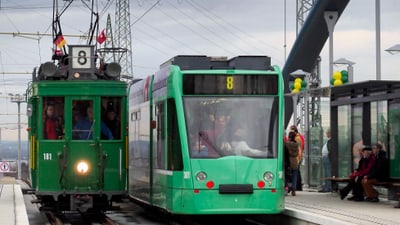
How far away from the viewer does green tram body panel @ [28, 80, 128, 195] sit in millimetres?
19906

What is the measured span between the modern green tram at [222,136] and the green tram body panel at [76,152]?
99.2 inches

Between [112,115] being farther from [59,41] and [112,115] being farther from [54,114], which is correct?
[59,41]

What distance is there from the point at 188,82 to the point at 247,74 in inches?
44.6

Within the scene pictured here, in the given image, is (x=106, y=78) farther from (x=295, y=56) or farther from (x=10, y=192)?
(x=295, y=56)

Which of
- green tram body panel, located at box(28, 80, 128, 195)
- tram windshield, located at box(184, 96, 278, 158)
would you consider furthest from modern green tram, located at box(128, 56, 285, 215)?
green tram body panel, located at box(28, 80, 128, 195)

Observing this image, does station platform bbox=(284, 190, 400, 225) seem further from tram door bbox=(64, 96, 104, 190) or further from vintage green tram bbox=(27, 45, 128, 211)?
tram door bbox=(64, 96, 104, 190)

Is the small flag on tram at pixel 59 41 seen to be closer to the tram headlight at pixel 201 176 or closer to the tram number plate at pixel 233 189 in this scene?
the tram headlight at pixel 201 176

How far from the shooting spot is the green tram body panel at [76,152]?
1991 cm

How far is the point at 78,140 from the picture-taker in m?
20.0

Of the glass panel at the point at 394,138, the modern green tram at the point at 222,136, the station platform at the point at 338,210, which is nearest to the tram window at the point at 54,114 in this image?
the modern green tram at the point at 222,136

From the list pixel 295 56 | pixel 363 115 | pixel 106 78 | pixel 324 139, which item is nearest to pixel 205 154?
pixel 106 78

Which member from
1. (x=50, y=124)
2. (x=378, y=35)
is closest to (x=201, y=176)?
(x=50, y=124)

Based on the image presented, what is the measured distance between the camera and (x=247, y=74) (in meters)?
17.5

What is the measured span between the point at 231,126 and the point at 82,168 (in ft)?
14.5
